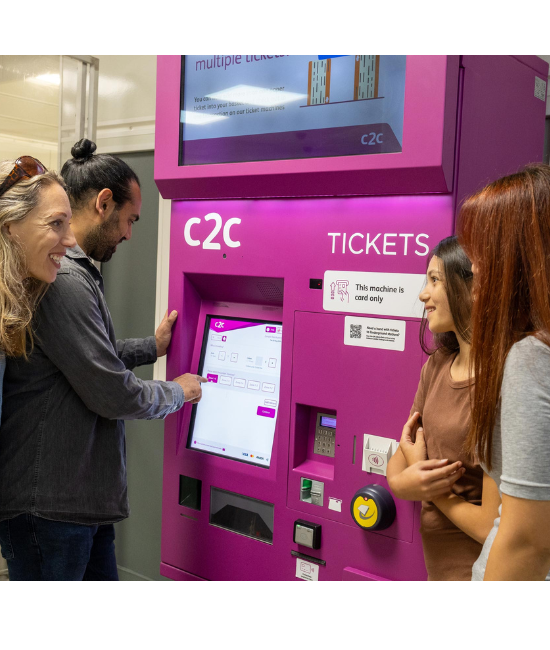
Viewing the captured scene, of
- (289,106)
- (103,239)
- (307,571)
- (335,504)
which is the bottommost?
(307,571)

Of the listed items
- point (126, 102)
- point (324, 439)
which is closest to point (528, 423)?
point (324, 439)

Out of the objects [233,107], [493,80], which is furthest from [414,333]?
[233,107]

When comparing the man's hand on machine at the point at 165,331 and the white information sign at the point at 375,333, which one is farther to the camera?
the man's hand on machine at the point at 165,331

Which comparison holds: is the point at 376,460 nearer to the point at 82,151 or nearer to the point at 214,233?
the point at 214,233

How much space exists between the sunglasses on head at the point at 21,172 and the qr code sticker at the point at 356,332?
0.98 m

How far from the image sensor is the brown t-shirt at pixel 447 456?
147 cm

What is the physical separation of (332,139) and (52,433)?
116 centimetres

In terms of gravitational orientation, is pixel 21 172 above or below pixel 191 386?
above

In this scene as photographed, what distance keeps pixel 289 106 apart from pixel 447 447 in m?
1.08

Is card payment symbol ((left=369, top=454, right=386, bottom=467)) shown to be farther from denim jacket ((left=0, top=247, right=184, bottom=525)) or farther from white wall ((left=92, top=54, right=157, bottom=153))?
white wall ((left=92, top=54, right=157, bottom=153))

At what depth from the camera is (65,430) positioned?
6.10ft

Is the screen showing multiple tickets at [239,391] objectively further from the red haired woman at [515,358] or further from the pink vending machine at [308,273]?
the red haired woman at [515,358]

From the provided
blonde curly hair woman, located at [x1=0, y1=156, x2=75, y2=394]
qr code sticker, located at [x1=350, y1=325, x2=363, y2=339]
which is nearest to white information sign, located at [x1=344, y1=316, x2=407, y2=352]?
qr code sticker, located at [x1=350, y1=325, x2=363, y2=339]

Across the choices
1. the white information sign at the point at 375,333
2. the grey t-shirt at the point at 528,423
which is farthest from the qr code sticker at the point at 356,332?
the grey t-shirt at the point at 528,423
